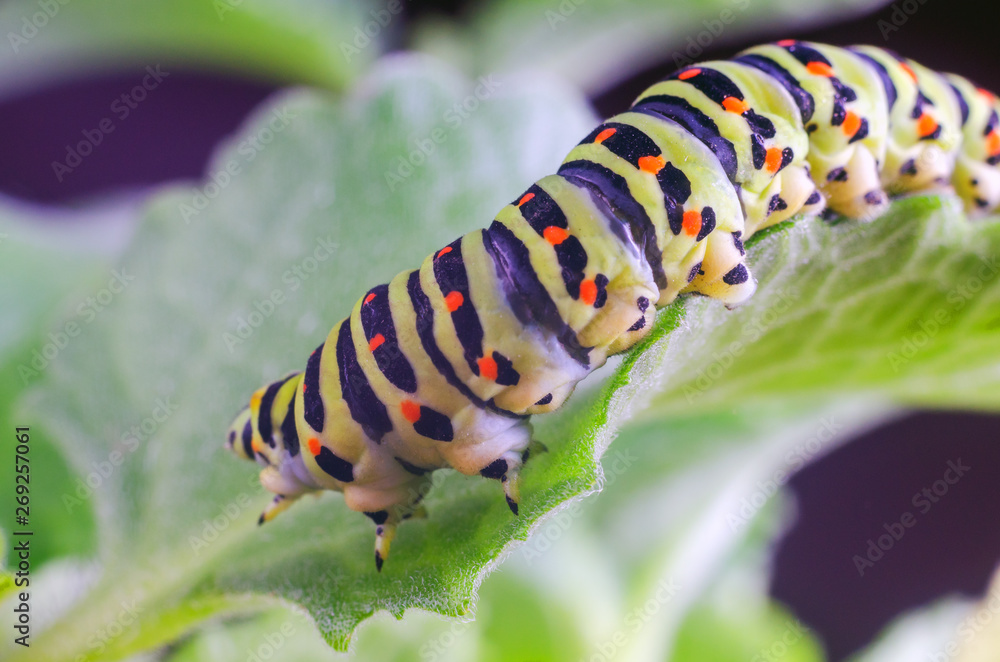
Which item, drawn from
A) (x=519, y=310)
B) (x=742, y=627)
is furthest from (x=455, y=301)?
(x=742, y=627)

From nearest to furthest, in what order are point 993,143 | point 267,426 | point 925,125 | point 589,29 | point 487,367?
1. point 487,367
2. point 267,426
3. point 925,125
4. point 993,143
5. point 589,29

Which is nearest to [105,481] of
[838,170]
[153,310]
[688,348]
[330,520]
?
[153,310]

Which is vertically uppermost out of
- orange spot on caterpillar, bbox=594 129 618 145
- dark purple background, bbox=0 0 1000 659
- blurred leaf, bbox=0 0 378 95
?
blurred leaf, bbox=0 0 378 95

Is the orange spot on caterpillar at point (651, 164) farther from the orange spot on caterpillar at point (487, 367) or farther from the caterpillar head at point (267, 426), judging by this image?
the caterpillar head at point (267, 426)

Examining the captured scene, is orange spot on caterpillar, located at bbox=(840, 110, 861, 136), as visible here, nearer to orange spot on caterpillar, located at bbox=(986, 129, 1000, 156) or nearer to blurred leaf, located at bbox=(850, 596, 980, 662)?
orange spot on caterpillar, located at bbox=(986, 129, 1000, 156)

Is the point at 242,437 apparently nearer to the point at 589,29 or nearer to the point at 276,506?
the point at 276,506

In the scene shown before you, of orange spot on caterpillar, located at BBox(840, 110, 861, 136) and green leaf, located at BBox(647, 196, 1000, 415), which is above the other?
orange spot on caterpillar, located at BBox(840, 110, 861, 136)

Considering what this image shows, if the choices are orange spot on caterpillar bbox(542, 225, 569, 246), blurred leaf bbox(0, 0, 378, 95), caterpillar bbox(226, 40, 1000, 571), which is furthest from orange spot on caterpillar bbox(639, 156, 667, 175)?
blurred leaf bbox(0, 0, 378, 95)
